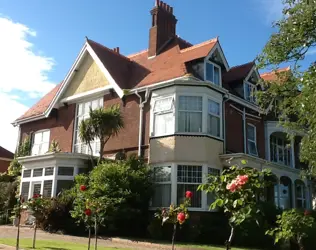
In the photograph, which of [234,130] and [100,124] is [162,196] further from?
[234,130]

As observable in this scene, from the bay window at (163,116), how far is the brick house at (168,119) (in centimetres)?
5

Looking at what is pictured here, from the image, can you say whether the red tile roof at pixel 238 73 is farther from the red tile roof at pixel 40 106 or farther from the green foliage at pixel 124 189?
the red tile roof at pixel 40 106

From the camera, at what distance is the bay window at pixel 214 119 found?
67.7ft

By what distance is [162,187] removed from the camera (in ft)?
64.5

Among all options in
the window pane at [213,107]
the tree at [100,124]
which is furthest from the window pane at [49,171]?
the window pane at [213,107]

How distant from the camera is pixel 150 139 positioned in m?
20.7

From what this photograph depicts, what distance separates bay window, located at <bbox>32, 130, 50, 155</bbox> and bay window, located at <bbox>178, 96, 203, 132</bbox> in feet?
36.3

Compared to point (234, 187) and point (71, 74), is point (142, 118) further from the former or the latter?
point (234, 187)

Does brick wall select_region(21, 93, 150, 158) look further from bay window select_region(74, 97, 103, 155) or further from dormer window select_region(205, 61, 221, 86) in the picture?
dormer window select_region(205, 61, 221, 86)

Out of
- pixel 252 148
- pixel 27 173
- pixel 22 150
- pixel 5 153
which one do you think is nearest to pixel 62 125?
pixel 22 150

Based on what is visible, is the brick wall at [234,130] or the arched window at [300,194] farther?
the arched window at [300,194]

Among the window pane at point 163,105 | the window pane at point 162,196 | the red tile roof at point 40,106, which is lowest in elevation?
the window pane at point 162,196

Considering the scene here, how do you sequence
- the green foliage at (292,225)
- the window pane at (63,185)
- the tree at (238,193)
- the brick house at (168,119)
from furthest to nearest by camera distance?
the window pane at (63,185)
the brick house at (168,119)
the green foliage at (292,225)
the tree at (238,193)

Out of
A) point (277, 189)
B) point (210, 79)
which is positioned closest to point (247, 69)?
point (210, 79)
